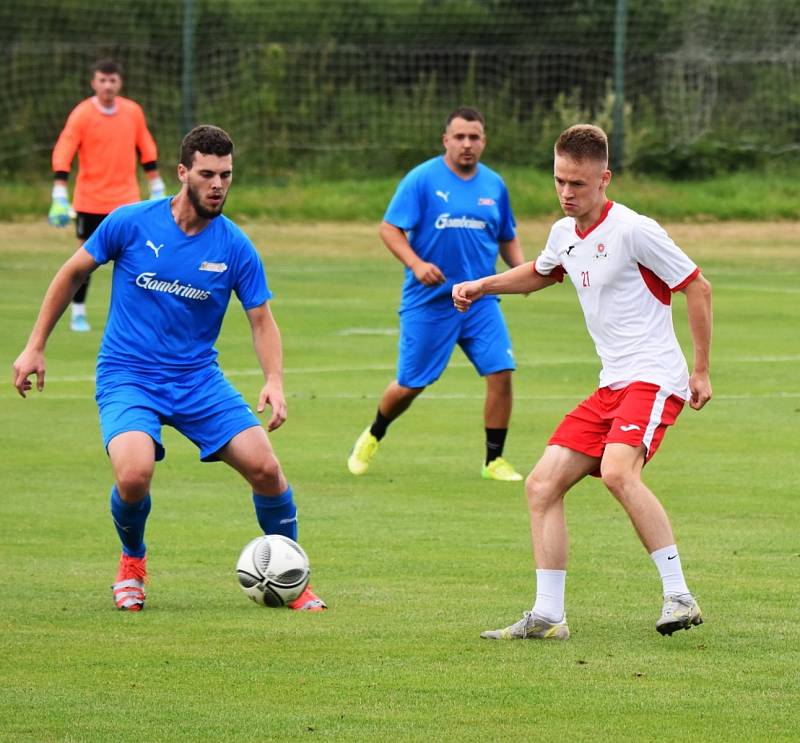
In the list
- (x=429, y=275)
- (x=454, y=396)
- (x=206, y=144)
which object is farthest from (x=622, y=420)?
(x=454, y=396)

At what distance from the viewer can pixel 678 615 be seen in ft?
23.0

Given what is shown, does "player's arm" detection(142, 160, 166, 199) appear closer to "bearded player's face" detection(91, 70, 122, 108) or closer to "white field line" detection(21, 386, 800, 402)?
"bearded player's face" detection(91, 70, 122, 108)

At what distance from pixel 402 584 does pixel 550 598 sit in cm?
136

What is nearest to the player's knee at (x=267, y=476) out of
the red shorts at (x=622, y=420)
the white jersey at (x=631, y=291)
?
the red shorts at (x=622, y=420)

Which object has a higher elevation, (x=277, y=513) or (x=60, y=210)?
(x=277, y=513)

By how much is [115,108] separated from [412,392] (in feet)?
29.6

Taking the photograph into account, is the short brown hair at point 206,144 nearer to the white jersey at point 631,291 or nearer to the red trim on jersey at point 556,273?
the red trim on jersey at point 556,273

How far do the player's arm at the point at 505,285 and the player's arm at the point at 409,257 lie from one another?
13.3 ft

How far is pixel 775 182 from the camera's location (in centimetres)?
3356

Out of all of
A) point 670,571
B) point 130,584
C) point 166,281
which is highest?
point 166,281

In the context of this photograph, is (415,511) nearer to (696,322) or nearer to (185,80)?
(696,322)

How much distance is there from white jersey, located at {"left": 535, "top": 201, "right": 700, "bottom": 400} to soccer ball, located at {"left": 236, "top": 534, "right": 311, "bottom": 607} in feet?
5.27

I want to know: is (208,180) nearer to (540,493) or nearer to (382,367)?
(540,493)

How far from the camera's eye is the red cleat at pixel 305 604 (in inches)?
313
